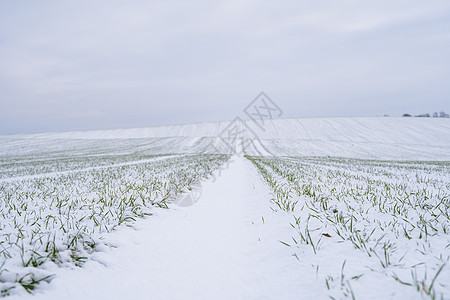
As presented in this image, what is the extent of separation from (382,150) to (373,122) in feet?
106

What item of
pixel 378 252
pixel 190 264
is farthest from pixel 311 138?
pixel 190 264

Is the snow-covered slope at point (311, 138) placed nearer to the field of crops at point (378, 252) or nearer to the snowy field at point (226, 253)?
the snowy field at point (226, 253)

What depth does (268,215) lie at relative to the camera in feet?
19.8

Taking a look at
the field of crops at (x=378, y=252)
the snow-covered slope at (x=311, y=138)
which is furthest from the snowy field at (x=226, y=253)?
the snow-covered slope at (x=311, y=138)

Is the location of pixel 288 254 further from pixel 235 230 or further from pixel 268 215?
pixel 268 215

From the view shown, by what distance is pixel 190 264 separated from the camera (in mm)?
3605

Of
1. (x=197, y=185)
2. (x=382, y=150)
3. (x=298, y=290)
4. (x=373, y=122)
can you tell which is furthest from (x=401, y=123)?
(x=298, y=290)

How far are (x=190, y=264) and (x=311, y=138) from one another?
65696 mm

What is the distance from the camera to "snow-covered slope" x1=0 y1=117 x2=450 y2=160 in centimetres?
4766

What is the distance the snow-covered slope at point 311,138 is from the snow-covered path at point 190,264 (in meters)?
41.5

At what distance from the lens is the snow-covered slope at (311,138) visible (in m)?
47.7

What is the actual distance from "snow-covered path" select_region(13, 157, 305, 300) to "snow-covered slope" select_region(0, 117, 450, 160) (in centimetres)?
4153

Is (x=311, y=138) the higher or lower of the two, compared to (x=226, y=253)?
higher

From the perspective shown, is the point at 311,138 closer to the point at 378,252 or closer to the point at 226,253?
the point at 378,252
